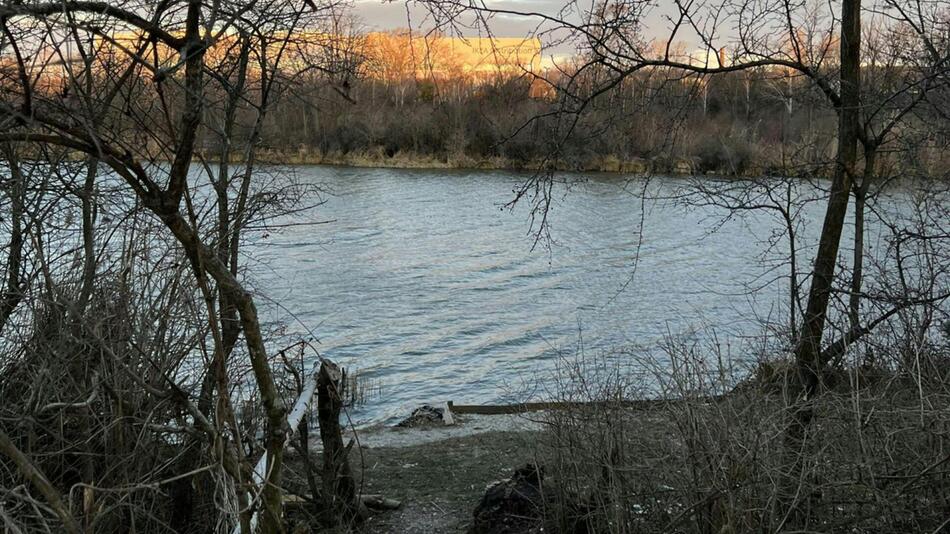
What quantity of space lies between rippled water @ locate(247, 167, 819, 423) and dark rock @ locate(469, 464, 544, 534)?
11.9 ft

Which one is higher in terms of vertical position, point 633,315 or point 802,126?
point 802,126

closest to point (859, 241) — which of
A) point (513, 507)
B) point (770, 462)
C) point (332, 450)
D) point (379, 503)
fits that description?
Result: point (513, 507)

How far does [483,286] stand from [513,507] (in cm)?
1647

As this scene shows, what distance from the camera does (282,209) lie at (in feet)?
32.0

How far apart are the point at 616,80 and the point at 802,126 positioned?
27.8 ft

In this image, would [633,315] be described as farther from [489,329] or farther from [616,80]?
[616,80]

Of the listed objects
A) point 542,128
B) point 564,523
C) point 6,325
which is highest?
point 542,128

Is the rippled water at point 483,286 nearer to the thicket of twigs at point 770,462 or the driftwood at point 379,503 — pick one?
the driftwood at point 379,503

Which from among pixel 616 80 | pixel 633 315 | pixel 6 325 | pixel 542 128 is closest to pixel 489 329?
pixel 633 315

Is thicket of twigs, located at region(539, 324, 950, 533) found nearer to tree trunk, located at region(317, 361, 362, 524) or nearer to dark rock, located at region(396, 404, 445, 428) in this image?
tree trunk, located at region(317, 361, 362, 524)

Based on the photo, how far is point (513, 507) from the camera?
629 cm

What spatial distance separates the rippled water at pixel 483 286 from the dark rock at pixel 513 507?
143 inches

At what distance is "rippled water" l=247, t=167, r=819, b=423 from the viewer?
16.1 meters

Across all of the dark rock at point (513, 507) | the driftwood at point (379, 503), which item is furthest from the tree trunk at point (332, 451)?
the dark rock at point (513, 507)
